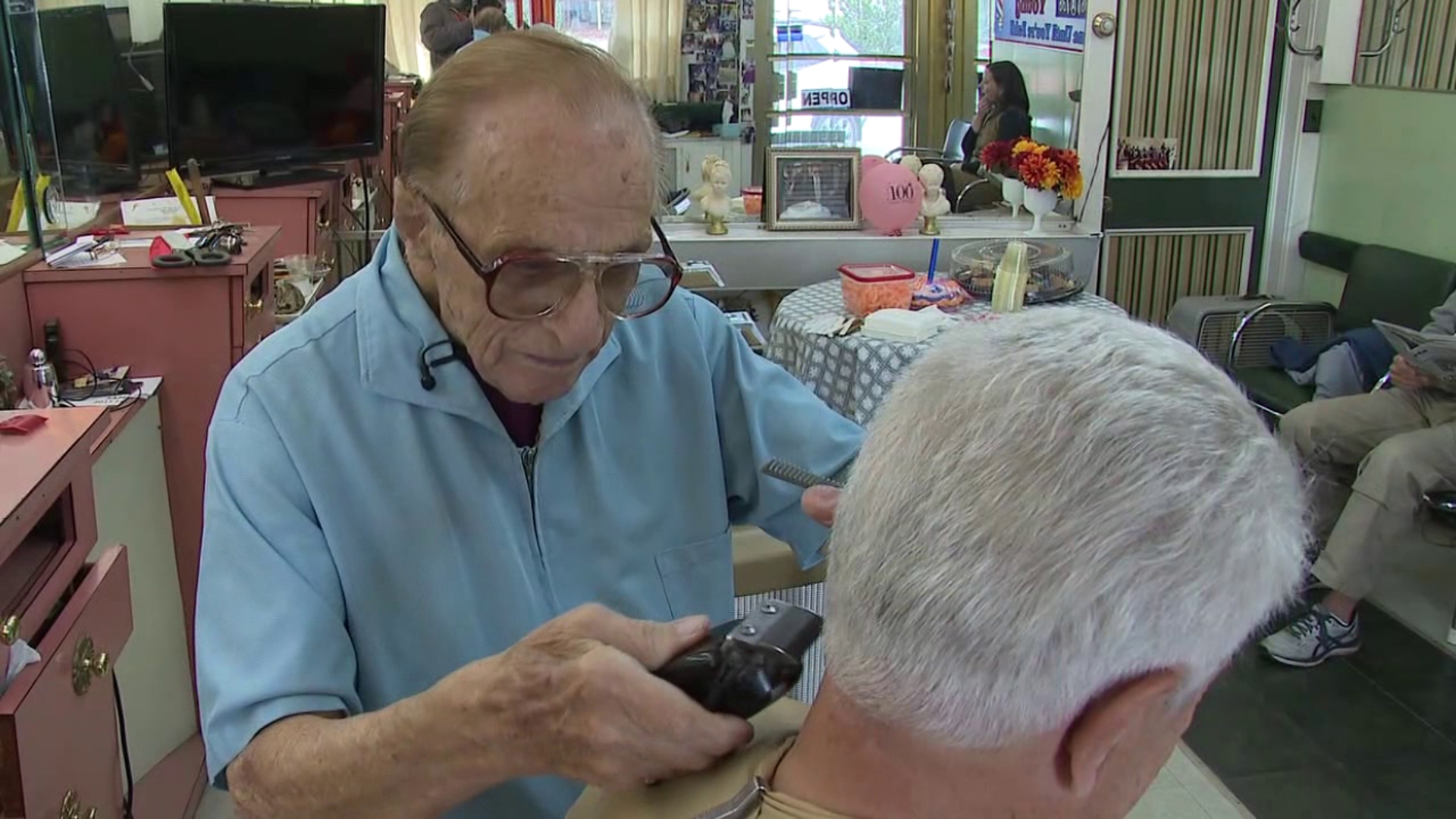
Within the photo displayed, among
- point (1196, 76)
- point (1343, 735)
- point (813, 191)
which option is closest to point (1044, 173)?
point (813, 191)

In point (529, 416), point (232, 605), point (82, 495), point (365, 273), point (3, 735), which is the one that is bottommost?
point (3, 735)

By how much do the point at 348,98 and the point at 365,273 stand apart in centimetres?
315

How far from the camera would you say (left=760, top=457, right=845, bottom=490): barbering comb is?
3.97ft

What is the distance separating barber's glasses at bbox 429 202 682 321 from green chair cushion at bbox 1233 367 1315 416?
3.03 metres

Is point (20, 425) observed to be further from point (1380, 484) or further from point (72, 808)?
point (1380, 484)

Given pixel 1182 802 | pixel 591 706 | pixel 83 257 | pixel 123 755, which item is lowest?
pixel 1182 802

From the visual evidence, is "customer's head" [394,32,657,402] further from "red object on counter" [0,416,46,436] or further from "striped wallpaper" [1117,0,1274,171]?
"striped wallpaper" [1117,0,1274,171]

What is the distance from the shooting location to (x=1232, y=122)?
15.9 ft

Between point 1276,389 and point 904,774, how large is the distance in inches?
135

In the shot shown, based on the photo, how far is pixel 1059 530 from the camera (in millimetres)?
678

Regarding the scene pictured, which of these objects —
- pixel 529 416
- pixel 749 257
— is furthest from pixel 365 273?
pixel 749 257

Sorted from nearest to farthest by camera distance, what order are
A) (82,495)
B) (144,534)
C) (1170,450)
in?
(1170,450) < (82,495) < (144,534)

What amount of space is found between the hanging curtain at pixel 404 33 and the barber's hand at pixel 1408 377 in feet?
16.0

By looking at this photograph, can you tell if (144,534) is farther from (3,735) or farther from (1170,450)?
(1170,450)
